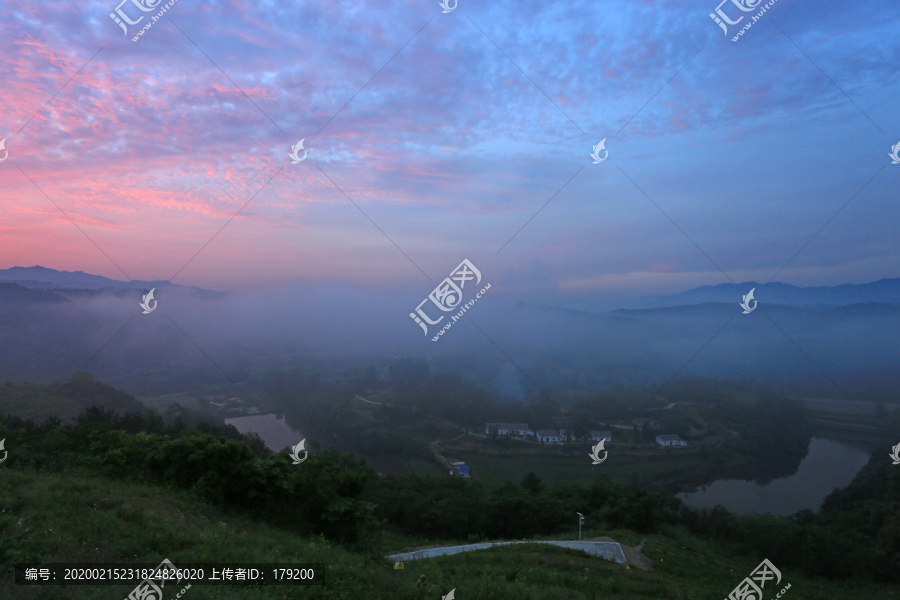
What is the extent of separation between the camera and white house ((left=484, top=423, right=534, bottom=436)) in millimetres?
46831

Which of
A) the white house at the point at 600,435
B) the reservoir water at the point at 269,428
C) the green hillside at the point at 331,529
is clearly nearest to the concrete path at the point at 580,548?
the green hillside at the point at 331,529

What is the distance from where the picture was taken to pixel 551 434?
47.6 m

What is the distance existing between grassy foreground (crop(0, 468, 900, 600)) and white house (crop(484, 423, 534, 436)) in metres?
31.6

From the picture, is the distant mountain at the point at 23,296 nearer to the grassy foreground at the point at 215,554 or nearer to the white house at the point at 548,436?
the grassy foreground at the point at 215,554

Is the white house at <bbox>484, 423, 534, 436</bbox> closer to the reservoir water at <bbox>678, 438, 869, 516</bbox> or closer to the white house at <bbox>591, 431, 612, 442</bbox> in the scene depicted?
the white house at <bbox>591, 431, 612, 442</bbox>

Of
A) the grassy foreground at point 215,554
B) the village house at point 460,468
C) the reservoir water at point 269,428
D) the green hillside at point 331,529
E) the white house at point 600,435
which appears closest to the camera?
the grassy foreground at point 215,554

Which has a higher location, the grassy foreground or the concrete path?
the grassy foreground

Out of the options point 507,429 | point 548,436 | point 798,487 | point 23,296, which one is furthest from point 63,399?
point 798,487

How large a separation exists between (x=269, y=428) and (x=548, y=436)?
2962cm

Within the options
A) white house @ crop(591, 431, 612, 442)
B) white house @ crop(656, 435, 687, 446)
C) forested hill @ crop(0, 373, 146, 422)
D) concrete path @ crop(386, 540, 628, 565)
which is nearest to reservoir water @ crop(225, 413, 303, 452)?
forested hill @ crop(0, 373, 146, 422)

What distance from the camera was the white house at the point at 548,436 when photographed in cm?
4681

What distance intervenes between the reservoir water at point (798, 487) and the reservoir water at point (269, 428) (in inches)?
1334

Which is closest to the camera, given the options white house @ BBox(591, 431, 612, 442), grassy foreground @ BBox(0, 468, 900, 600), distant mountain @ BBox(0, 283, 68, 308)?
grassy foreground @ BBox(0, 468, 900, 600)

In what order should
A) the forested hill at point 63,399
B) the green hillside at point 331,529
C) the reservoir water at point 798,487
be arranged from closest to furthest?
the green hillside at point 331,529
the forested hill at point 63,399
the reservoir water at point 798,487
